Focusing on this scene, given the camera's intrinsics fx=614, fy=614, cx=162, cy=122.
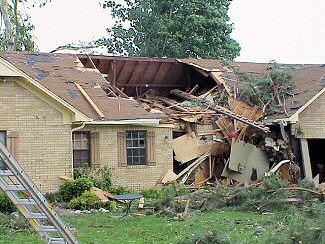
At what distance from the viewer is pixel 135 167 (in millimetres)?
22016

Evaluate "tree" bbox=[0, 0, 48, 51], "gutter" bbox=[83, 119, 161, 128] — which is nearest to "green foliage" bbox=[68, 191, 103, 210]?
"gutter" bbox=[83, 119, 161, 128]

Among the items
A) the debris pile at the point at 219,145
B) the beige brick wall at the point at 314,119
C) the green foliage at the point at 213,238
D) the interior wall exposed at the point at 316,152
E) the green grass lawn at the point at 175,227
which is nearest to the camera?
the green foliage at the point at 213,238

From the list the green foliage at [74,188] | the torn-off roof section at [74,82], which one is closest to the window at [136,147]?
the torn-off roof section at [74,82]

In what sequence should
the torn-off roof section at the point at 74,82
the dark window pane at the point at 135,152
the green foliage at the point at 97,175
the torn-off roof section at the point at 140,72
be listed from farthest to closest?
the torn-off roof section at the point at 140,72 → the dark window pane at the point at 135,152 → the torn-off roof section at the point at 74,82 → the green foliage at the point at 97,175

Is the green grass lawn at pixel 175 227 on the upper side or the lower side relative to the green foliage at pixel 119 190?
lower

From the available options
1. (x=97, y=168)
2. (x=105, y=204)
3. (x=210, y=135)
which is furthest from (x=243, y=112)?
(x=105, y=204)

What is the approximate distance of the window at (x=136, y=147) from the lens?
870 inches

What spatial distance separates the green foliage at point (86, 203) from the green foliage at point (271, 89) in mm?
9168

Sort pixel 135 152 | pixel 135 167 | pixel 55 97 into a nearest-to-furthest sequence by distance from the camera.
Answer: pixel 55 97
pixel 135 167
pixel 135 152

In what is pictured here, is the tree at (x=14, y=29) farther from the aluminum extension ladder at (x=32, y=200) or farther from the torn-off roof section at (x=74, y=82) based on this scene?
the aluminum extension ladder at (x=32, y=200)

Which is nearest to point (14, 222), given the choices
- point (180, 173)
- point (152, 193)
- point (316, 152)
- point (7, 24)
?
point (152, 193)

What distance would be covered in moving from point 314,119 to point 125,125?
7.55m

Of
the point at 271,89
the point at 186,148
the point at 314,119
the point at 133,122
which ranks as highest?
the point at 271,89

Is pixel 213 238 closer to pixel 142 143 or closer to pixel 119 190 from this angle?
pixel 119 190
